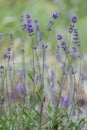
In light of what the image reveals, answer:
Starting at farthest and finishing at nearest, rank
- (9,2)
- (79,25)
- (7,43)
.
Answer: (9,2) → (79,25) → (7,43)

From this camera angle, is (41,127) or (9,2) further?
(9,2)

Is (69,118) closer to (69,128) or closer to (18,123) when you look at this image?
(69,128)

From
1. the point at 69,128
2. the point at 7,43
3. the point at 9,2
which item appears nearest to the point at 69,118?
the point at 69,128

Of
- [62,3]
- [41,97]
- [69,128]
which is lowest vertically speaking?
[69,128]

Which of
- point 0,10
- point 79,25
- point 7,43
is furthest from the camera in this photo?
point 0,10

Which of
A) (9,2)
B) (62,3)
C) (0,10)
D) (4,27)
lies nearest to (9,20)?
(4,27)

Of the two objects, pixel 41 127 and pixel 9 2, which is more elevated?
pixel 9 2

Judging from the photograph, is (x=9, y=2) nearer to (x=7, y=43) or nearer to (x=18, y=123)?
(x=7, y=43)
